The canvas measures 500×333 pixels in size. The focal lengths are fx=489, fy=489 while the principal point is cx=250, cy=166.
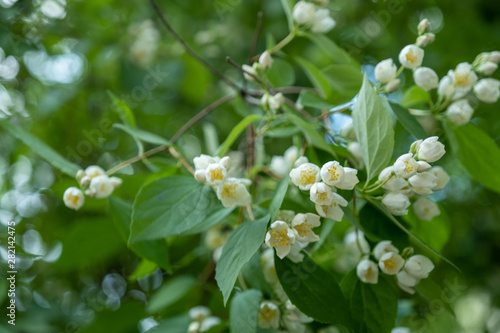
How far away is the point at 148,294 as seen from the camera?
2021 mm

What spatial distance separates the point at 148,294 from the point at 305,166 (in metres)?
1.43

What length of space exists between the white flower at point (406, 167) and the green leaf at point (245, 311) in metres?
0.35

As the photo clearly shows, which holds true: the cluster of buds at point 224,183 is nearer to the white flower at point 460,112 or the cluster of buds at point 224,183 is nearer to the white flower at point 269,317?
the white flower at point 269,317

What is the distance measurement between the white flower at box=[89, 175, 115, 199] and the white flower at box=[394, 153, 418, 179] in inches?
22.0

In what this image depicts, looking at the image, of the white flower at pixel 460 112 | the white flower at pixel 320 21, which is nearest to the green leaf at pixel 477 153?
the white flower at pixel 460 112

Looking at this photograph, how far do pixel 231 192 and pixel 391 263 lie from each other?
32 centimetres

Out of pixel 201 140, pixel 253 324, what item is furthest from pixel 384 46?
pixel 253 324

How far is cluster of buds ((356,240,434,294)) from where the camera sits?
0.88 metres

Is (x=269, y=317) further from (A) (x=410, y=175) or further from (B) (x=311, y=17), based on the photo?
(B) (x=311, y=17)

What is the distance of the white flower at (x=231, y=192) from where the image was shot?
86cm

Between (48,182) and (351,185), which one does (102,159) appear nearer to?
(48,182)

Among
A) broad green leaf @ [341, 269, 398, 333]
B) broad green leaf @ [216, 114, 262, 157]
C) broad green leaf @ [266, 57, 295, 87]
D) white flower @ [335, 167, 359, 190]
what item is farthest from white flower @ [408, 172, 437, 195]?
broad green leaf @ [266, 57, 295, 87]

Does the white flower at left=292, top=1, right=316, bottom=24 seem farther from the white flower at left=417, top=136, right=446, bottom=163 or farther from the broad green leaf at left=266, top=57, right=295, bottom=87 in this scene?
the white flower at left=417, top=136, right=446, bottom=163

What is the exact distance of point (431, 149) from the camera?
0.76 m
